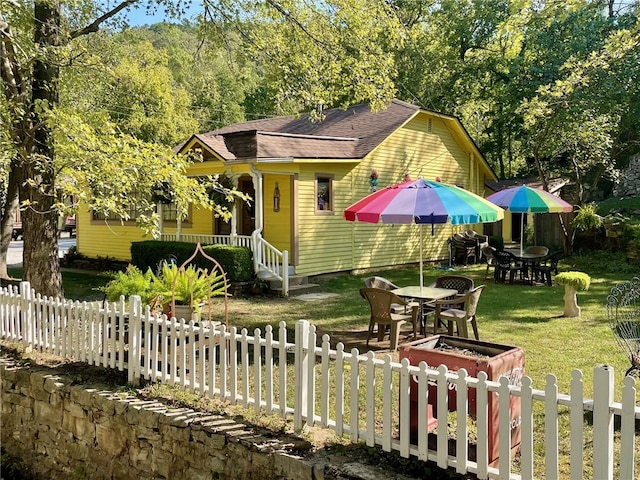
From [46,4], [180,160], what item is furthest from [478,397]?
[46,4]

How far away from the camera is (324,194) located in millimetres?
14984

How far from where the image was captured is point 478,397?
11.9 feet

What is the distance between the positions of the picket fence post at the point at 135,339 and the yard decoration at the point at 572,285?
687 cm

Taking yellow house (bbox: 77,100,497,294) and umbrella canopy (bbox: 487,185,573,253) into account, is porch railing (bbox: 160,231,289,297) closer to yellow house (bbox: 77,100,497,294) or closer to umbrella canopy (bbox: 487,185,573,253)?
yellow house (bbox: 77,100,497,294)

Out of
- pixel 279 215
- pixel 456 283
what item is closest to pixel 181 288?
pixel 456 283

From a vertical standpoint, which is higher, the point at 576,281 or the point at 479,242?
the point at 479,242

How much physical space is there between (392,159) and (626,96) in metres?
7.47

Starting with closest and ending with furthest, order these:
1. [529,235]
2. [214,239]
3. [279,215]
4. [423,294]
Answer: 1. [423,294]
2. [214,239]
3. [279,215]
4. [529,235]

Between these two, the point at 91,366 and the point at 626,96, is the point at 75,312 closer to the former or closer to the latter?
the point at 91,366

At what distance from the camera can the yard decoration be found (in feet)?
30.5

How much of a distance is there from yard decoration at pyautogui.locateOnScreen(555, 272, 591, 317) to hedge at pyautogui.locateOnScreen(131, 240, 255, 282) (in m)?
6.47

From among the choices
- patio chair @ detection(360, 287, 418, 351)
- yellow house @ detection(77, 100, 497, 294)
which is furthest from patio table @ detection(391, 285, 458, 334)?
yellow house @ detection(77, 100, 497, 294)

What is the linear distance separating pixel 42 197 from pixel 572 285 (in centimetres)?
846

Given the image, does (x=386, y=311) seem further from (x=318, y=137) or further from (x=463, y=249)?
(x=463, y=249)
